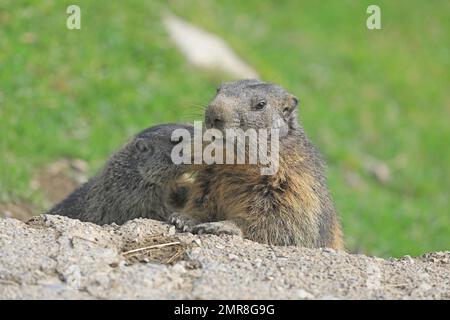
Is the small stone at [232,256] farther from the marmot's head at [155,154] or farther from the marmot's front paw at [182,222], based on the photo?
the marmot's head at [155,154]

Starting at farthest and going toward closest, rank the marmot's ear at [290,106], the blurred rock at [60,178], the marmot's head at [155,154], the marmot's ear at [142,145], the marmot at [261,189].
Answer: the blurred rock at [60,178], the marmot's ear at [142,145], the marmot's head at [155,154], the marmot's ear at [290,106], the marmot at [261,189]

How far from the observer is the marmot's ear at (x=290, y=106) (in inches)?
290

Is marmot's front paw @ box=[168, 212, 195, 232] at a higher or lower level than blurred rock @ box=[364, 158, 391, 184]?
lower

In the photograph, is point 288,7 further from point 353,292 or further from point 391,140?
point 353,292

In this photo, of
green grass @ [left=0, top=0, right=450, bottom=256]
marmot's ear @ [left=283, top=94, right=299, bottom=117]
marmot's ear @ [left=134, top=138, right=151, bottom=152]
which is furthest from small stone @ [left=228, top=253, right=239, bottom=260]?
green grass @ [left=0, top=0, right=450, bottom=256]

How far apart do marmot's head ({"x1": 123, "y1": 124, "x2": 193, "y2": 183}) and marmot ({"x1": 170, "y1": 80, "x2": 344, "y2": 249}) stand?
51cm

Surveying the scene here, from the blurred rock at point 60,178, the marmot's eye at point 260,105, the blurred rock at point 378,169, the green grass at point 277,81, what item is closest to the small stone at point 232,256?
the marmot's eye at point 260,105

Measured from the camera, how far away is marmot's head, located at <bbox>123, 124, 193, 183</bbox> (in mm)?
7809

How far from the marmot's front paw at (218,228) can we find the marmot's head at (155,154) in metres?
0.86

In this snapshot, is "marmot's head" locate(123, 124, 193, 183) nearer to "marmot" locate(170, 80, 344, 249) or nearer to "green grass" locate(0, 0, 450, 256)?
"marmot" locate(170, 80, 344, 249)

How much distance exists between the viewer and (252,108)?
6934mm

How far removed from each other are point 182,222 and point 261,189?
67cm

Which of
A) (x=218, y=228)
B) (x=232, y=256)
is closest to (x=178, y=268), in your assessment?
(x=232, y=256)

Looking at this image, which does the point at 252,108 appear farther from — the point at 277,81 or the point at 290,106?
the point at 277,81
